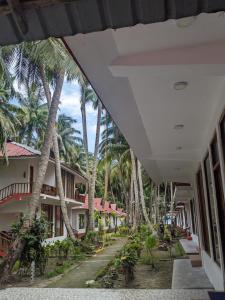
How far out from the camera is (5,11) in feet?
4.48

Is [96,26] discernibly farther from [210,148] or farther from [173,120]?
[210,148]

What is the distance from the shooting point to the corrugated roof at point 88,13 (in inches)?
52.7

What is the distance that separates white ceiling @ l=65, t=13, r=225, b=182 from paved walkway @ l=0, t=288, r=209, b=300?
3526mm

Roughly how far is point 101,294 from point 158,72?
588 centimetres

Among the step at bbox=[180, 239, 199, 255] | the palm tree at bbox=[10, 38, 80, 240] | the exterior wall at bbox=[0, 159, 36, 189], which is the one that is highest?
the palm tree at bbox=[10, 38, 80, 240]

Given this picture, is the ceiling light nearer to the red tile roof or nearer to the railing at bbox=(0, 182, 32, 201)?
the red tile roof

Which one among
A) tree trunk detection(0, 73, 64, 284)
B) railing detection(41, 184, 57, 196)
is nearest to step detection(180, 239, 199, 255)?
tree trunk detection(0, 73, 64, 284)

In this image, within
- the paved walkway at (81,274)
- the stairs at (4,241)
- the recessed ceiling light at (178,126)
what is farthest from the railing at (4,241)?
the recessed ceiling light at (178,126)

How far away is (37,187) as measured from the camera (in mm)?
13180

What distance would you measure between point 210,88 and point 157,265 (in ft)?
33.2

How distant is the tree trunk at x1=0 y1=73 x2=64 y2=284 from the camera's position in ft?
33.8

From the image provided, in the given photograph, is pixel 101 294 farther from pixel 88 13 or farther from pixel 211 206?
pixel 88 13

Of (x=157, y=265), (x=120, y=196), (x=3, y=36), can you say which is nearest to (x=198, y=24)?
(x=3, y=36)

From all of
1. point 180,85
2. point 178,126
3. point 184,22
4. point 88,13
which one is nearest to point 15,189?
point 178,126
